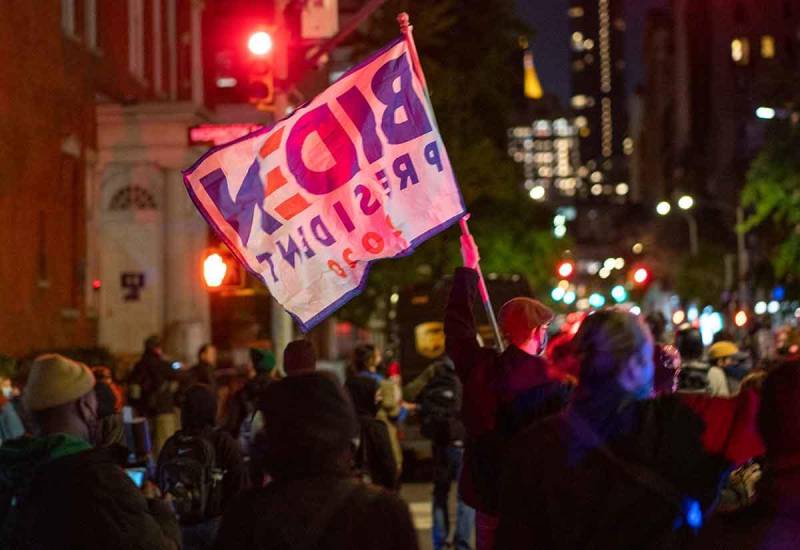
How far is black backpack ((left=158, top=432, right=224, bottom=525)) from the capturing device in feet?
24.8

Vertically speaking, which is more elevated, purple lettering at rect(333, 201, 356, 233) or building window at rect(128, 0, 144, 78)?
→ building window at rect(128, 0, 144, 78)

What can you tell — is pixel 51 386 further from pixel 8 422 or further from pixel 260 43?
pixel 260 43

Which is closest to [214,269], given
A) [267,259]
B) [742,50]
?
[267,259]

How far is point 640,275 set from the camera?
30000 millimetres

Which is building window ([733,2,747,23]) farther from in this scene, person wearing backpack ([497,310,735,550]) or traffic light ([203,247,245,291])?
person wearing backpack ([497,310,735,550])

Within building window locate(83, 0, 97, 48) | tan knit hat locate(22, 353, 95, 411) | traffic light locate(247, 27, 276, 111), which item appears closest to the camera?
tan knit hat locate(22, 353, 95, 411)

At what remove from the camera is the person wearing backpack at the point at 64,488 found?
4406 mm

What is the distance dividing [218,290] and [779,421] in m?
13.0

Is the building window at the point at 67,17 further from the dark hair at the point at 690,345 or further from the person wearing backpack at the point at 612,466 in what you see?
the person wearing backpack at the point at 612,466

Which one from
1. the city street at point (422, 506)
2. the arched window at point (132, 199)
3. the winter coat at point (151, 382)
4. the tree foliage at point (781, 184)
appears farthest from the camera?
the tree foliage at point (781, 184)

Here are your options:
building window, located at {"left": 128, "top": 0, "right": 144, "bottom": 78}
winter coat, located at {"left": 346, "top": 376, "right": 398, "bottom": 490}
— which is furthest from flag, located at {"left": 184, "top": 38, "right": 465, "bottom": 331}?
building window, located at {"left": 128, "top": 0, "right": 144, "bottom": 78}

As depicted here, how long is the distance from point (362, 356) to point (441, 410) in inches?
35.5

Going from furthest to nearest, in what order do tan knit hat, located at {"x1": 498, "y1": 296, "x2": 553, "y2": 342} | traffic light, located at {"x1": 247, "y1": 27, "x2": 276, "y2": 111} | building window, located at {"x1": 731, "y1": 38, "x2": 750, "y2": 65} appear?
building window, located at {"x1": 731, "y1": 38, "x2": 750, "y2": 65}
traffic light, located at {"x1": 247, "y1": 27, "x2": 276, "y2": 111}
tan knit hat, located at {"x1": 498, "y1": 296, "x2": 553, "y2": 342}

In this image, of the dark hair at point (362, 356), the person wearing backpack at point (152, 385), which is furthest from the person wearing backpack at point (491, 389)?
the person wearing backpack at point (152, 385)
